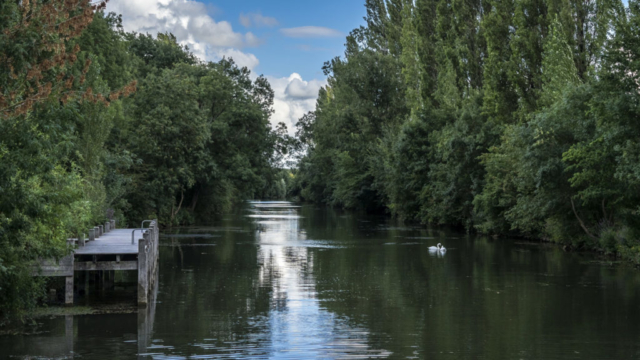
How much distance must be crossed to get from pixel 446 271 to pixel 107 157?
22087mm

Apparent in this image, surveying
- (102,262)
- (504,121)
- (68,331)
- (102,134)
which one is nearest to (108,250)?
(102,262)

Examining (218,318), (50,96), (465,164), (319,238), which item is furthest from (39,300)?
(465,164)

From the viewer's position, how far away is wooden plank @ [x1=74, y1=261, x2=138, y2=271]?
19.1 metres

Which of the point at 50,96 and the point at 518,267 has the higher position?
the point at 50,96

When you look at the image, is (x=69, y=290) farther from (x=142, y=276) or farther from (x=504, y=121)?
(x=504, y=121)

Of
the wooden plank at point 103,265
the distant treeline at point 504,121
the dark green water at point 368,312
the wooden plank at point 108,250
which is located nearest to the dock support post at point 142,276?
the dark green water at point 368,312

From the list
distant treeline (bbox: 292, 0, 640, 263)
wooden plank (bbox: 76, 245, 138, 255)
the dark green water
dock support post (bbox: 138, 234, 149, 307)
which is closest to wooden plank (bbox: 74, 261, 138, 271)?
wooden plank (bbox: 76, 245, 138, 255)

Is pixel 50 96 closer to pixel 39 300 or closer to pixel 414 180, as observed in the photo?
pixel 39 300

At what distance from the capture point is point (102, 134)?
3616 centimetres

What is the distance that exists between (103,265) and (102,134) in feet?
59.5

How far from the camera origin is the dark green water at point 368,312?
1450cm

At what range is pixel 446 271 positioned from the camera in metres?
27.5

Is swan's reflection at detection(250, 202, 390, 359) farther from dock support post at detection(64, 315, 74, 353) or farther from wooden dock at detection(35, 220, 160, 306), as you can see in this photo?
dock support post at detection(64, 315, 74, 353)

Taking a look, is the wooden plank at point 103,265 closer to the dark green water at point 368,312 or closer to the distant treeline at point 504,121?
the dark green water at point 368,312
